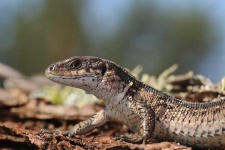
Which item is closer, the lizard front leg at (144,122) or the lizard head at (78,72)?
the lizard front leg at (144,122)

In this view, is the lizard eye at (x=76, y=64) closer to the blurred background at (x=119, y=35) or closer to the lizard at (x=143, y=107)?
the lizard at (x=143, y=107)

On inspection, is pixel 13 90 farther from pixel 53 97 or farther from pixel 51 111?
pixel 51 111

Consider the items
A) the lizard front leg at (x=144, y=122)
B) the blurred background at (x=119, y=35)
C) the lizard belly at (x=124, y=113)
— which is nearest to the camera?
the lizard front leg at (x=144, y=122)

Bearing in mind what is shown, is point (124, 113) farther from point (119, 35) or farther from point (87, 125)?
point (119, 35)

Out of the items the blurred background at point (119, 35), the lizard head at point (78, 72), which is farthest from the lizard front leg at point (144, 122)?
the blurred background at point (119, 35)

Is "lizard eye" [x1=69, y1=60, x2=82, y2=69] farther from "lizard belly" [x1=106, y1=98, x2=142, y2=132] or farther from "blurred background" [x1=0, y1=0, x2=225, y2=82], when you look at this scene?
"blurred background" [x1=0, y1=0, x2=225, y2=82]

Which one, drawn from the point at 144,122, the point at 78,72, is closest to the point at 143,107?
the point at 144,122

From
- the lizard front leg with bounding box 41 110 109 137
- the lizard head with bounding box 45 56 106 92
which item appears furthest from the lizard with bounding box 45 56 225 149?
the lizard front leg with bounding box 41 110 109 137
